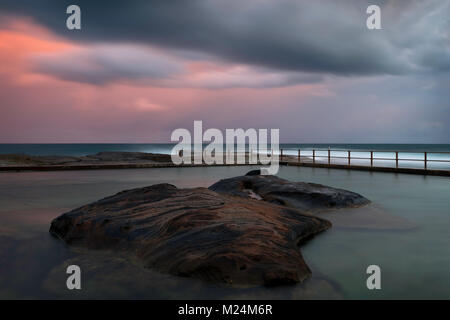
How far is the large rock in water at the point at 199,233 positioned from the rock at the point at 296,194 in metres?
1.51

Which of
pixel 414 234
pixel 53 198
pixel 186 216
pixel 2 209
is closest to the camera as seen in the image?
pixel 186 216

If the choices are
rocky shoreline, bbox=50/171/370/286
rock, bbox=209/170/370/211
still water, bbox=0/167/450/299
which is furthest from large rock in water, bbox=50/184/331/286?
rock, bbox=209/170/370/211

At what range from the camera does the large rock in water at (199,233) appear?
121 inches

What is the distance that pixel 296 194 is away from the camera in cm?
710

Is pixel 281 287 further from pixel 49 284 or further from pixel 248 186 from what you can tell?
pixel 248 186

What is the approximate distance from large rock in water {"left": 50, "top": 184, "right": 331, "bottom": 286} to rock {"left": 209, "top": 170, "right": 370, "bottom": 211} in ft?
4.94

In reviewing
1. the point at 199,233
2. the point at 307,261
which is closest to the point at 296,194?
the point at 307,261

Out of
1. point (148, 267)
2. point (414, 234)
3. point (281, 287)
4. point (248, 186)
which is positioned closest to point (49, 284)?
point (148, 267)

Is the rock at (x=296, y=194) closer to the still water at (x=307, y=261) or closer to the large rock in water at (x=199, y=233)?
the still water at (x=307, y=261)

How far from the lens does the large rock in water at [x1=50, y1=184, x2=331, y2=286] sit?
3.08m

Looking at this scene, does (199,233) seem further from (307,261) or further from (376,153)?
(376,153)
